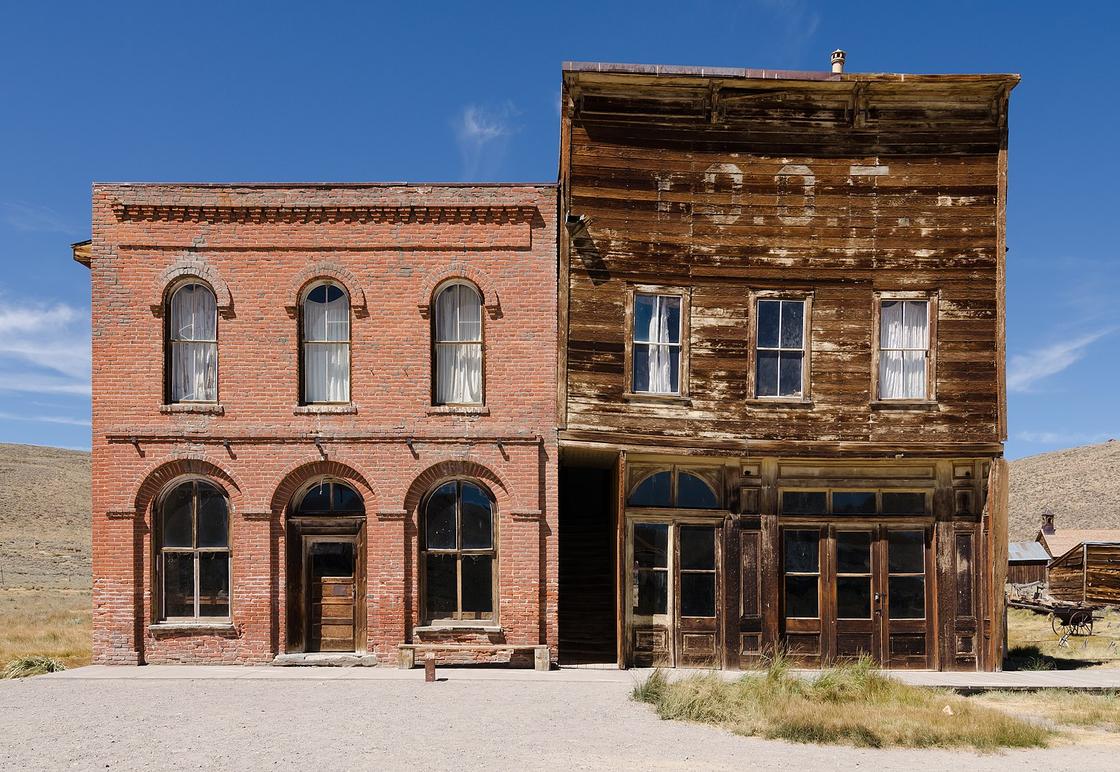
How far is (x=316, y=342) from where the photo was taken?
16.0 metres

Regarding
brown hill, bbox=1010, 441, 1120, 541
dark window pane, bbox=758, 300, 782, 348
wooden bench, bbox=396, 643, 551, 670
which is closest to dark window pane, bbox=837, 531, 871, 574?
dark window pane, bbox=758, 300, 782, 348

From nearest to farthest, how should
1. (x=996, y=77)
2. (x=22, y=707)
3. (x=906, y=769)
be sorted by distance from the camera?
(x=906, y=769) → (x=22, y=707) → (x=996, y=77)

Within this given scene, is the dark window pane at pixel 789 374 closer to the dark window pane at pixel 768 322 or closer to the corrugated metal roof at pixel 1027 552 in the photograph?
the dark window pane at pixel 768 322

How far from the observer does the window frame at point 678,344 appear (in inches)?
610

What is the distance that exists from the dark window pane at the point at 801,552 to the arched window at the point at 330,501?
23.4 ft

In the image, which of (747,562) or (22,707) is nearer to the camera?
(22,707)

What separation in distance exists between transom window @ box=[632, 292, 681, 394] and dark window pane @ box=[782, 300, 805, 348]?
69.5 inches

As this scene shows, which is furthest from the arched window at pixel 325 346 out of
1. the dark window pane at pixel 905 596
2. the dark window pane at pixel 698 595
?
the dark window pane at pixel 905 596

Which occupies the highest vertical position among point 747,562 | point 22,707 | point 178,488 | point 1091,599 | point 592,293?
point 592,293

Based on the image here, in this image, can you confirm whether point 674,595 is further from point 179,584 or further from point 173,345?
point 173,345

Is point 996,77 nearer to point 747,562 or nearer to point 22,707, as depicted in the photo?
point 747,562

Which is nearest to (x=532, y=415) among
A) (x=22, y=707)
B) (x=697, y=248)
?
(x=697, y=248)

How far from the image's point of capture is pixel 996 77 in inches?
605

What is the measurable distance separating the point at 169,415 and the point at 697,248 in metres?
9.18
